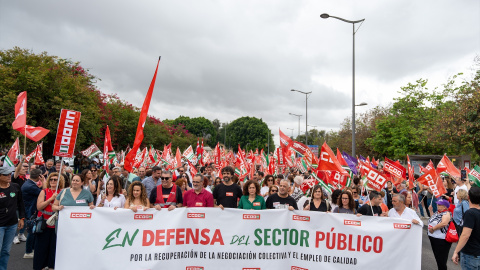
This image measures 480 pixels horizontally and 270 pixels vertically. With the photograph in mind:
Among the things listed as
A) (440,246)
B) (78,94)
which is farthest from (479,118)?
(78,94)

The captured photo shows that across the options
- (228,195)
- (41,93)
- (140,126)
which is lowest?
(228,195)

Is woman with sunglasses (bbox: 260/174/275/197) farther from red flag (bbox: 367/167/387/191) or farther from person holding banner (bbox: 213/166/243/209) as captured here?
person holding banner (bbox: 213/166/243/209)

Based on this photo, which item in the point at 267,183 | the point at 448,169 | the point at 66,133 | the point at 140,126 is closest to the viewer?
the point at 66,133

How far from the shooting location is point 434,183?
1123cm

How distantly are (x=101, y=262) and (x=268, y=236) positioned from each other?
2495mm

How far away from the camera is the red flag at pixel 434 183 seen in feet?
36.3

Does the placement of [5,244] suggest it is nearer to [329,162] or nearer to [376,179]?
[329,162]

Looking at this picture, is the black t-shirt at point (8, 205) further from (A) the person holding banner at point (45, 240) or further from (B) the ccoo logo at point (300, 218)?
(B) the ccoo logo at point (300, 218)

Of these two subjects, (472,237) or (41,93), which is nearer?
(472,237)

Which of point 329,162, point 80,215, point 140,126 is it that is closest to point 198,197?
point 140,126

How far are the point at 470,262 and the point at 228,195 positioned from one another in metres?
3.76

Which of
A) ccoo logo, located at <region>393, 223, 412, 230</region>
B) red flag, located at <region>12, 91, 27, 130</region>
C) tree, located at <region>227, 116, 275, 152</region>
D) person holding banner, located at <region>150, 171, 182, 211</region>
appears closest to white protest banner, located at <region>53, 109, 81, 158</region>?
person holding banner, located at <region>150, 171, 182, 211</region>

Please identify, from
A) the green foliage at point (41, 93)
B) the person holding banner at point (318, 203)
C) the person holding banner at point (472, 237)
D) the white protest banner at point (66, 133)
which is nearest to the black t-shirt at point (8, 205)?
the white protest banner at point (66, 133)

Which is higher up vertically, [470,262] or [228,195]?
[228,195]
